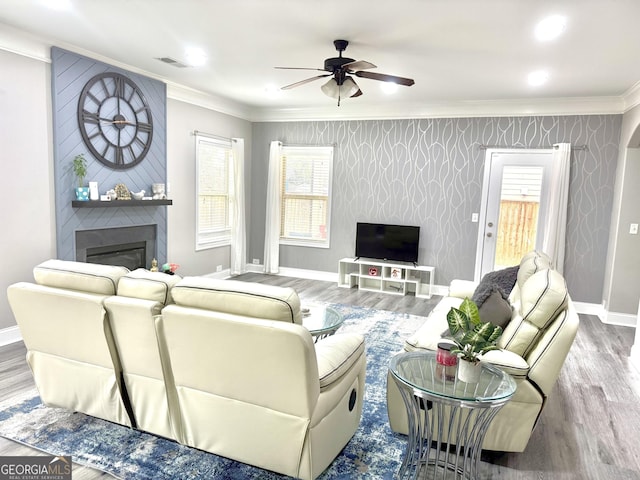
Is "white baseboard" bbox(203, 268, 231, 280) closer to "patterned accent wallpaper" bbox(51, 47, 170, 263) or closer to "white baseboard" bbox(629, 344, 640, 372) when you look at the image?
"patterned accent wallpaper" bbox(51, 47, 170, 263)

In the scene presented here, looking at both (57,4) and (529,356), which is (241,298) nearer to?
(529,356)

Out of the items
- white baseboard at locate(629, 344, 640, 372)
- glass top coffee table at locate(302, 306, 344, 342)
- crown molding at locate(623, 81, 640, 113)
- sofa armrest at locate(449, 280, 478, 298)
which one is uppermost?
crown molding at locate(623, 81, 640, 113)

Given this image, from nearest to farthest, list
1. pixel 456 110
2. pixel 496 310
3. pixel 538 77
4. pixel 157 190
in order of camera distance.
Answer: pixel 496 310 → pixel 538 77 → pixel 157 190 → pixel 456 110

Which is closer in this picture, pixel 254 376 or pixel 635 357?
pixel 254 376

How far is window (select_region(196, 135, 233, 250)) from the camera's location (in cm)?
630

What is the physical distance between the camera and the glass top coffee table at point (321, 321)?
3.15 metres

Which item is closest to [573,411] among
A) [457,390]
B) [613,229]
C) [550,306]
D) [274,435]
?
[550,306]

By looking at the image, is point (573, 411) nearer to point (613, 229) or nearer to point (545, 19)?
point (545, 19)

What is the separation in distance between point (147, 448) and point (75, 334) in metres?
0.75

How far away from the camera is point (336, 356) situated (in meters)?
2.26

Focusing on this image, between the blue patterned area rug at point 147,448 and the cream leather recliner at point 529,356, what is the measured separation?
214mm

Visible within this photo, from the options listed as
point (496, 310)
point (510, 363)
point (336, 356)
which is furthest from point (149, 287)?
point (496, 310)

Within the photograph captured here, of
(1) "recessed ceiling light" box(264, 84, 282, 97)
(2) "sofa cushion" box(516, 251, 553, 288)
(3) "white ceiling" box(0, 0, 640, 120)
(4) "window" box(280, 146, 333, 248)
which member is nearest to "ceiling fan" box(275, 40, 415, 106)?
(3) "white ceiling" box(0, 0, 640, 120)

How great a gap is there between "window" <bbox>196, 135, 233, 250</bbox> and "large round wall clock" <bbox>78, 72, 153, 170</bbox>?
1.08 meters
